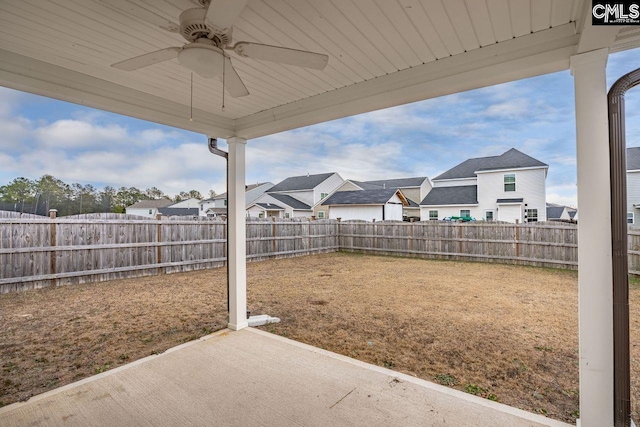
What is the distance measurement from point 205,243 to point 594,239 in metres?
7.36

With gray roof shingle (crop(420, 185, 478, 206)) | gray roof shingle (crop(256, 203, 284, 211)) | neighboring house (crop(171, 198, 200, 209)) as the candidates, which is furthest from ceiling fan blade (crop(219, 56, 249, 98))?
neighboring house (crop(171, 198, 200, 209))

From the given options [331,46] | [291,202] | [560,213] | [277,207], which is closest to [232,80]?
[331,46]

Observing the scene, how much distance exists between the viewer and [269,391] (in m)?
2.12

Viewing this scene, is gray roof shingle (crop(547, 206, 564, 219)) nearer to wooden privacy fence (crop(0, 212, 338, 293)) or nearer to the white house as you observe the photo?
the white house

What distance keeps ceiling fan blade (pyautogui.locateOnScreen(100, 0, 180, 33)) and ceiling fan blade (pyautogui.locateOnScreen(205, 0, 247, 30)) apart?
21 cm

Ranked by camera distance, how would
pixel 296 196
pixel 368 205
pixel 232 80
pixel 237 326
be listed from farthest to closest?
pixel 296 196 → pixel 368 205 → pixel 237 326 → pixel 232 80

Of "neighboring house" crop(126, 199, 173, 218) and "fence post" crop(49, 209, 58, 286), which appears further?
"neighboring house" crop(126, 199, 173, 218)

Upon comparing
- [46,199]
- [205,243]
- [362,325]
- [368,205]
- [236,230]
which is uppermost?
[368,205]

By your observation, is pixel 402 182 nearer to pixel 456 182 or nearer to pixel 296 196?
pixel 456 182

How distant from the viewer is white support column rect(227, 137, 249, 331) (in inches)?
130

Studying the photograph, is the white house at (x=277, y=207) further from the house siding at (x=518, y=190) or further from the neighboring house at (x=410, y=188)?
the house siding at (x=518, y=190)

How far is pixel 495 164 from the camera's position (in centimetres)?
1420

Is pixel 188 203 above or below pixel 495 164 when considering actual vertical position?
below

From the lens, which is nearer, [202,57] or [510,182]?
[202,57]
